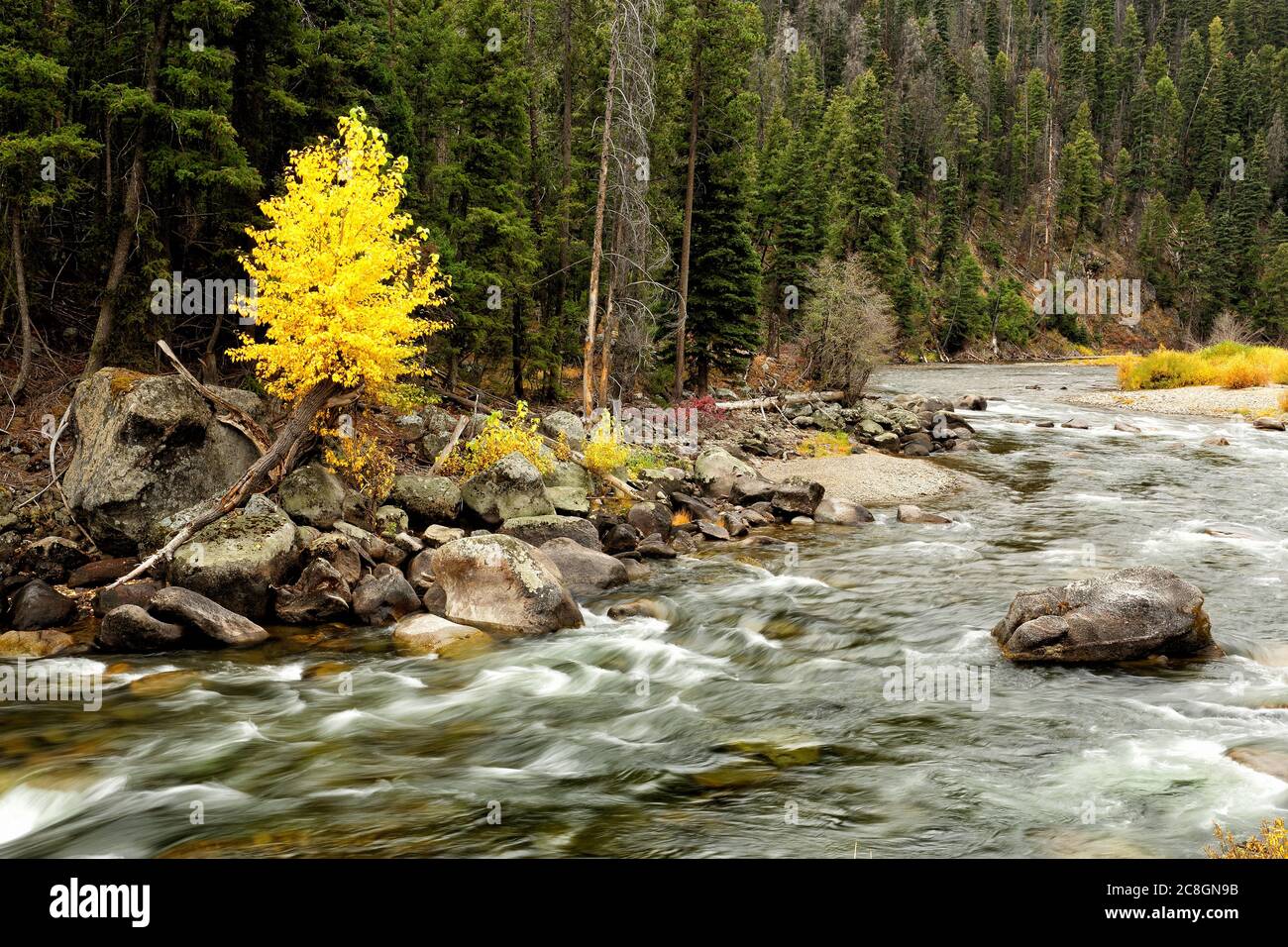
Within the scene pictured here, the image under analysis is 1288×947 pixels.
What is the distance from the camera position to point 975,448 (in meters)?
28.6

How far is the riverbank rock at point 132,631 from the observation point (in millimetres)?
10656

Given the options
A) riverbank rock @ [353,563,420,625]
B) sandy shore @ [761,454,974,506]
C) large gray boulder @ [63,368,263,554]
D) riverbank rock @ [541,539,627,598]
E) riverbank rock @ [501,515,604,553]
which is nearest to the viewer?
riverbank rock @ [353,563,420,625]

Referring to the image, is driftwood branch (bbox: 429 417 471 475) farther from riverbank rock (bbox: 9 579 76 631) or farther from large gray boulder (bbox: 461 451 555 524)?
riverbank rock (bbox: 9 579 76 631)

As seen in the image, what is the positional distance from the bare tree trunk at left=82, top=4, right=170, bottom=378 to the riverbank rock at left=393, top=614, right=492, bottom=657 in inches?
384

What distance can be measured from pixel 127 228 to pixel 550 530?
1063 centimetres

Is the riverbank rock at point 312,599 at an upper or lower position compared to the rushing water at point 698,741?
upper

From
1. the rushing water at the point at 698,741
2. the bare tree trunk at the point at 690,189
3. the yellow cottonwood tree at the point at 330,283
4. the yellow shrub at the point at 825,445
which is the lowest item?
the rushing water at the point at 698,741

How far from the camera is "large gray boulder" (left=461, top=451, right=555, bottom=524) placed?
15.9 metres

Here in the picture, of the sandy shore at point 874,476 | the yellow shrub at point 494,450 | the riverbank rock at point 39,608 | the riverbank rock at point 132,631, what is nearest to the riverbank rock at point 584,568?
the yellow shrub at point 494,450

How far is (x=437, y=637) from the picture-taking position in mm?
11500

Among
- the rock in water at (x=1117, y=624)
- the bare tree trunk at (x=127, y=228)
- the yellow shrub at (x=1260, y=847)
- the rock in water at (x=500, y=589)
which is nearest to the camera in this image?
the yellow shrub at (x=1260, y=847)

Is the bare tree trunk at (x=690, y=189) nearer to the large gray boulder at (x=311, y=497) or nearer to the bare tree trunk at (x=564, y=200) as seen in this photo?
the bare tree trunk at (x=564, y=200)

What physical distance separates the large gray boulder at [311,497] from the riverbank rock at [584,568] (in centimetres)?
369

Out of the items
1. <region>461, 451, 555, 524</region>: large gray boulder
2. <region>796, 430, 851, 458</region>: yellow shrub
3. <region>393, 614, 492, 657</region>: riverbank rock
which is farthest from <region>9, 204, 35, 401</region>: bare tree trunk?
<region>796, 430, 851, 458</region>: yellow shrub
